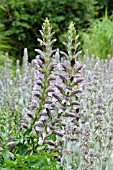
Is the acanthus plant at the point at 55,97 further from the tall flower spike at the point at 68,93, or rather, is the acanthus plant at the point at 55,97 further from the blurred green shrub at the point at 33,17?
the blurred green shrub at the point at 33,17

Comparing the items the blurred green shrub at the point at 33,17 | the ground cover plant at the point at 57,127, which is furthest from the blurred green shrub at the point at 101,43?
the ground cover plant at the point at 57,127

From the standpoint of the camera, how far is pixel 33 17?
36.4 ft

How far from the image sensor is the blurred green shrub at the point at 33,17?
10992 mm

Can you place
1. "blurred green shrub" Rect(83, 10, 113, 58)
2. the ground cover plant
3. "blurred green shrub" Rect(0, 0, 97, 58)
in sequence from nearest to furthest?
the ground cover plant, "blurred green shrub" Rect(83, 10, 113, 58), "blurred green shrub" Rect(0, 0, 97, 58)

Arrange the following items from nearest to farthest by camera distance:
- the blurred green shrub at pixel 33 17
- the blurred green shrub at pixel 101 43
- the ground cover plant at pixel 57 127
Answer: the ground cover plant at pixel 57 127, the blurred green shrub at pixel 101 43, the blurred green shrub at pixel 33 17

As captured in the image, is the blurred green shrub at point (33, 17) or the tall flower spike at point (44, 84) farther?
the blurred green shrub at point (33, 17)

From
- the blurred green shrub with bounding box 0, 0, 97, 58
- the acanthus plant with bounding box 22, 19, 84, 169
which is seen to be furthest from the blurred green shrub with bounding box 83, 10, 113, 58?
the acanthus plant with bounding box 22, 19, 84, 169

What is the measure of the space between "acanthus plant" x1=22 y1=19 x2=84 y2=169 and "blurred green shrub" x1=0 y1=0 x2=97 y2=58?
8.09 metres

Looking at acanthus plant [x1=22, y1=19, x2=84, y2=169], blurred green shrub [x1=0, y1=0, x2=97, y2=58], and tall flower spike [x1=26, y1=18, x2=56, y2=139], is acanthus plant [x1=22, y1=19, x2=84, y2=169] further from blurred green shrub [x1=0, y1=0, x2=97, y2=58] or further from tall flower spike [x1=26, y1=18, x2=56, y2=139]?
blurred green shrub [x1=0, y1=0, x2=97, y2=58]

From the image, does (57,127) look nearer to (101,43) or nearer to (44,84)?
(44,84)

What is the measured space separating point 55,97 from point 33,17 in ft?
27.9

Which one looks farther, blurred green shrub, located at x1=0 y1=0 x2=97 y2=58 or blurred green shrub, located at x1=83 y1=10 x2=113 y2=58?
blurred green shrub, located at x1=0 y1=0 x2=97 y2=58

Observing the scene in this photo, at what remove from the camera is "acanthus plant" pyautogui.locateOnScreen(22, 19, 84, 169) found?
2721mm

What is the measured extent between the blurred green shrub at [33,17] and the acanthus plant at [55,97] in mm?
8091
